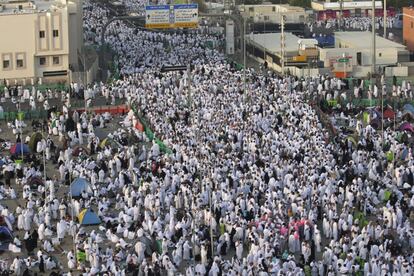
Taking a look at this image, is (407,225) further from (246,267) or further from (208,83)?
(208,83)

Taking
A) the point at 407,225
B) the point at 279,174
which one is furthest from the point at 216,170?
the point at 407,225

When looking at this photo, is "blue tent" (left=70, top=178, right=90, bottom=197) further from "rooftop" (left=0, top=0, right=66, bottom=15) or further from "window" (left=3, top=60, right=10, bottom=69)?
"rooftop" (left=0, top=0, right=66, bottom=15)

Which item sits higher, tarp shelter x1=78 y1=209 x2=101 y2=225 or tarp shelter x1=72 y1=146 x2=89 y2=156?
tarp shelter x1=72 y1=146 x2=89 y2=156

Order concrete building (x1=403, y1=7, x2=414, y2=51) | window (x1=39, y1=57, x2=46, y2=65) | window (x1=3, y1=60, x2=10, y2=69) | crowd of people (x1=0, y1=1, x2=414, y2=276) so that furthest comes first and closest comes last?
concrete building (x1=403, y1=7, x2=414, y2=51) → window (x1=39, y1=57, x2=46, y2=65) → window (x1=3, y1=60, x2=10, y2=69) → crowd of people (x1=0, y1=1, x2=414, y2=276)

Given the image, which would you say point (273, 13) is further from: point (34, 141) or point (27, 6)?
point (34, 141)

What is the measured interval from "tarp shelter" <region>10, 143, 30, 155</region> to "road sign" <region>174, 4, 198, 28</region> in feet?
60.4

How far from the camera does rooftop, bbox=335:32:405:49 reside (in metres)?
48.8

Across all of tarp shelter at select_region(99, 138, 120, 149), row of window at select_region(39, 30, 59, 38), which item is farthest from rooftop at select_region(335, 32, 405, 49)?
tarp shelter at select_region(99, 138, 120, 149)

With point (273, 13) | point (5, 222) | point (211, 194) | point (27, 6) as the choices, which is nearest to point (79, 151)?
point (5, 222)

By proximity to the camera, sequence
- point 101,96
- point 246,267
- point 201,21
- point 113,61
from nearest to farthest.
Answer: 1. point 246,267
2. point 101,96
3. point 113,61
4. point 201,21

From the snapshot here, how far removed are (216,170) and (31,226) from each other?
5.17m

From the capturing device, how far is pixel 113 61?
169ft

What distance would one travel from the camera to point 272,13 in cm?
6341

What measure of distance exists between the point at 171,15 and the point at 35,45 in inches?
295
